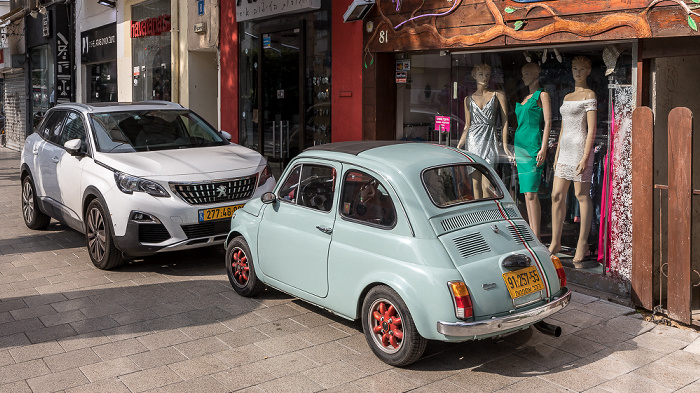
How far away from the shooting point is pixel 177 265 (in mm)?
8320

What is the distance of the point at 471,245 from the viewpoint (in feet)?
17.0

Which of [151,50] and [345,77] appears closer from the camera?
[345,77]

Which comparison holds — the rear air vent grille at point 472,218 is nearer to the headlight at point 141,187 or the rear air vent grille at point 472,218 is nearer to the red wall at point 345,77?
the headlight at point 141,187

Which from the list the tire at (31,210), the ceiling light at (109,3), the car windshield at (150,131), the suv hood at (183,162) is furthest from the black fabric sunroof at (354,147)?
the ceiling light at (109,3)

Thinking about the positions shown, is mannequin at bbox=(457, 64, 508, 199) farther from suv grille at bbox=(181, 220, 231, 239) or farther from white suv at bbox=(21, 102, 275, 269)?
suv grille at bbox=(181, 220, 231, 239)

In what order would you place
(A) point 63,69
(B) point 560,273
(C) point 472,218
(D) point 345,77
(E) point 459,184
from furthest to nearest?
1. (A) point 63,69
2. (D) point 345,77
3. (E) point 459,184
4. (B) point 560,273
5. (C) point 472,218

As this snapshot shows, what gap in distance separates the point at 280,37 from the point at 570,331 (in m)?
8.10

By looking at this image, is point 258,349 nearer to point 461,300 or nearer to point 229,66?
point 461,300

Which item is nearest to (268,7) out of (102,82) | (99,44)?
(99,44)

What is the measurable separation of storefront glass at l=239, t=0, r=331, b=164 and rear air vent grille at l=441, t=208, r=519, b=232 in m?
5.92

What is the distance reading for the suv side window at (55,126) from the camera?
31.3 ft

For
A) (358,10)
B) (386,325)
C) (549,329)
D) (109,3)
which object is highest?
(109,3)

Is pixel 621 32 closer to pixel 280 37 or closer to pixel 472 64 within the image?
pixel 472 64

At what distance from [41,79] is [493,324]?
78.8 feet
